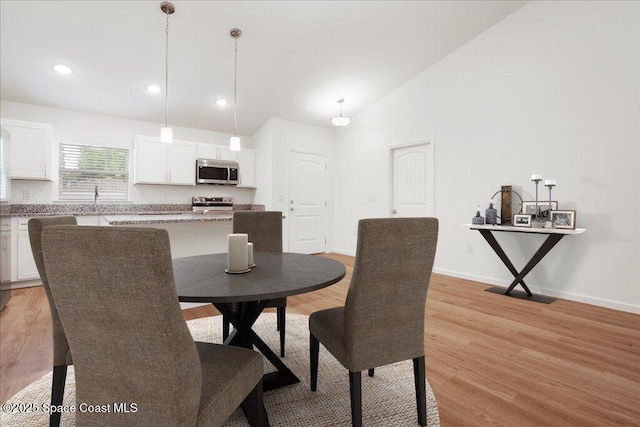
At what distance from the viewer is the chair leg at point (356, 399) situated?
49.3 inches

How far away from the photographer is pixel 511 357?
2.07 metres

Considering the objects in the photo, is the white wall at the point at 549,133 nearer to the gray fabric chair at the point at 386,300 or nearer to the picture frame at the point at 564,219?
the picture frame at the point at 564,219

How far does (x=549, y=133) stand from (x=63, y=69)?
5.50 metres

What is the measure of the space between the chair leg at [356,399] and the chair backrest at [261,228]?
1316 millimetres

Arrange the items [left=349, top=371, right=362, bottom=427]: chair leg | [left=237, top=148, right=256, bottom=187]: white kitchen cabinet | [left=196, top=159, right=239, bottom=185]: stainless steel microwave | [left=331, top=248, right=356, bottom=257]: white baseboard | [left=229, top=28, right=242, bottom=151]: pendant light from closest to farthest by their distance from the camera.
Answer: [left=349, top=371, right=362, bottom=427]: chair leg
[left=229, top=28, right=242, bottom=151]: pendant light
[left=196, top=159, right=239, bottom=185]: stainless steel microwave
[left=237, top=148, right=256, bottom=187]: white kitchen cabinet
[left=331, top=248, right=356, bottom=257]: white baseboard

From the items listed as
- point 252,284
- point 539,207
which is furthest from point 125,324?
point 539,207

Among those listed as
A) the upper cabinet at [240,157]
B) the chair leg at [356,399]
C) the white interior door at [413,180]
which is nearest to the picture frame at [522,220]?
the white interior door at [413,180]

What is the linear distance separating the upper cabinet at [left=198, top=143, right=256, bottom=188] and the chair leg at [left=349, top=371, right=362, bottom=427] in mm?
4545

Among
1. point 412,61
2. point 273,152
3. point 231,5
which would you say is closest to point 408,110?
point 412,61

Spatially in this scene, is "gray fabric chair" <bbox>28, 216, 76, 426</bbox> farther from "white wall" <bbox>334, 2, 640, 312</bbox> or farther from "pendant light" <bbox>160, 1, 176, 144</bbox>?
"white wall" <bbox>334, 2, 640, 312</bbox>

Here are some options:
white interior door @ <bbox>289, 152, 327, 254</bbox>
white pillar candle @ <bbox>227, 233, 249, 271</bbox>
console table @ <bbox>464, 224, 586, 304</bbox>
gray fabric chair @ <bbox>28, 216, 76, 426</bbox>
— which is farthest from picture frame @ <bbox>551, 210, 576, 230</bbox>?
gray fabric chair @ <bbox>28, 216, 76, 426</bbox>

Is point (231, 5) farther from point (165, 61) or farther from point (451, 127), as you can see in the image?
point (451, 127)

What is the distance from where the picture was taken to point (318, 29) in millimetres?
3469

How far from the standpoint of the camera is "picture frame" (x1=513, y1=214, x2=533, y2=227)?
3285 mm
